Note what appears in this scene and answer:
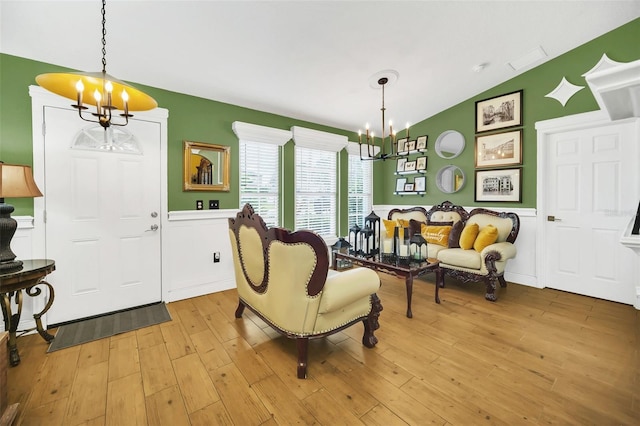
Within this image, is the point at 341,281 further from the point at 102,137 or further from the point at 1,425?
the point at 102,137

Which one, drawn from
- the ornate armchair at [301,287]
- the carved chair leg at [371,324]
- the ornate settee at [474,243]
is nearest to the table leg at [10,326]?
the ornate armchair at [301,287]

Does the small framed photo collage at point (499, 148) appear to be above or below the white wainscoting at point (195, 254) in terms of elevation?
above

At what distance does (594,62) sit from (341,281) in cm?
396

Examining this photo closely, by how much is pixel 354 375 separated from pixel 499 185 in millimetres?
3521

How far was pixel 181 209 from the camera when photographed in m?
3.23

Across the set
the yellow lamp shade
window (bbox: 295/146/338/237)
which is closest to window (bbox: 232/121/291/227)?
window (bbox: 295/146/338/237)

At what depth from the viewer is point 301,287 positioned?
1.76 metres

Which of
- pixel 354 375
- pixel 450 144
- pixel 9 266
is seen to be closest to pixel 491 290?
pixel 354 375

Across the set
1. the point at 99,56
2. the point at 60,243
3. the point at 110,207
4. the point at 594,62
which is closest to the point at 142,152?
the point at 110,207

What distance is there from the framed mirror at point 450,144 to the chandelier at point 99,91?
4.22 meters

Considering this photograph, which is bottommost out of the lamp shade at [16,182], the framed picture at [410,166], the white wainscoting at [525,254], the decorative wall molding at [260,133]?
the white wainscoting at [525,254]

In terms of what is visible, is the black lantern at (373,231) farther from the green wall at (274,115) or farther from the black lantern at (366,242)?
the green wall at (274,115)

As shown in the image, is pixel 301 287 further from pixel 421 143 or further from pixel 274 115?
pixel 421 143

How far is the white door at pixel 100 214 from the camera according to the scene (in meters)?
A: 2.55
